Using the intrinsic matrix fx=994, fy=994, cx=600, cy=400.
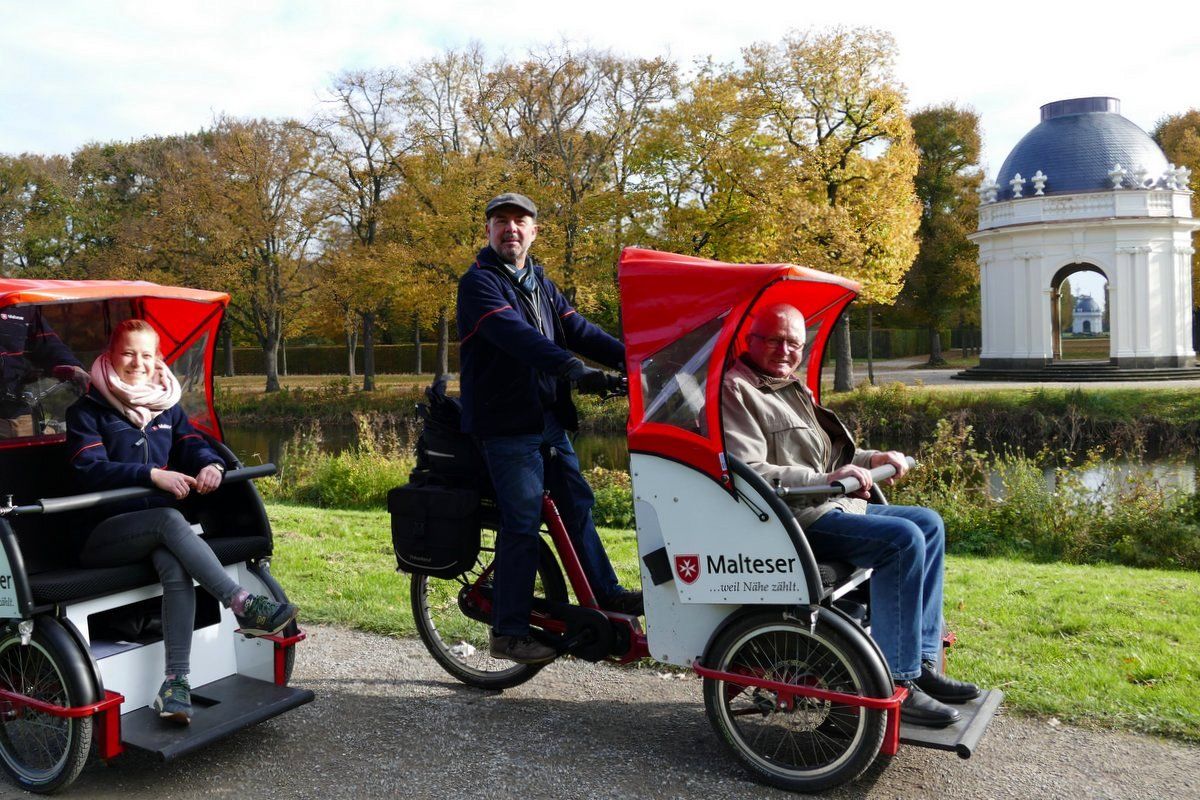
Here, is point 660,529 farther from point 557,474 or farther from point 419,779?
point 419,779

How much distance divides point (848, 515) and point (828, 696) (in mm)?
638

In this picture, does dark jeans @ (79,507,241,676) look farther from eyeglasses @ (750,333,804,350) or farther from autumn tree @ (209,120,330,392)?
autumn tree @ (209,120,330,392)

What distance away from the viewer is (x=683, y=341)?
12.0 ft

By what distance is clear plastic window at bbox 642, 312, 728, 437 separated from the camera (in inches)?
143

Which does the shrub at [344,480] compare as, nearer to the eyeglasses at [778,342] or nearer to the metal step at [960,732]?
the eyeglasses at [778,342]

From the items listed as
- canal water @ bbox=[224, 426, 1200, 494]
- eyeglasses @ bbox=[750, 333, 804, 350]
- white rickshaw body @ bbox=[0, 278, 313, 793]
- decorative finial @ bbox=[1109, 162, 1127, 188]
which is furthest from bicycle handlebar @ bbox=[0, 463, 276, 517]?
decorative finial @ bbox=[1109, 162, 1127, 188]

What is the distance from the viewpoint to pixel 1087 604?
5.72 metres

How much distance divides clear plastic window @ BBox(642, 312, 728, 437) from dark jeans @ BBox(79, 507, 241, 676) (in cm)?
179

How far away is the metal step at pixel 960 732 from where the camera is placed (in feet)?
11.0

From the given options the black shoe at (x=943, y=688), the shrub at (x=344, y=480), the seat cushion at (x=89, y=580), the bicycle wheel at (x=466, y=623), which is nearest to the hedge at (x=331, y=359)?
the shrub at (x=344, y=480)

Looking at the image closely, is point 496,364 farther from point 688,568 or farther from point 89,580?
point 89,580

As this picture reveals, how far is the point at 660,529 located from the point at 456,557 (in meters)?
1.14

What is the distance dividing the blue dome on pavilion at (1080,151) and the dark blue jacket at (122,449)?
110 feet

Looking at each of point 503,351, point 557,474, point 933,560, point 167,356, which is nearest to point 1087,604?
point 933,560
